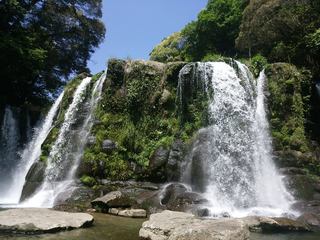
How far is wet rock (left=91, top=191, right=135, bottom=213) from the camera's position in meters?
12.6

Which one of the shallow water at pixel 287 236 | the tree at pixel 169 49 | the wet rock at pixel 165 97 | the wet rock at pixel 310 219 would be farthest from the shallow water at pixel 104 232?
the tree at pixel 169 49

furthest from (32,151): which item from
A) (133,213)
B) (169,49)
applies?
(169,49)

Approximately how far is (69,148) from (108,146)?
74.9 inches

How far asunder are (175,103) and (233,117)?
2815 millimetres

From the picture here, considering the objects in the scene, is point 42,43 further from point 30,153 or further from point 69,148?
point 69,148

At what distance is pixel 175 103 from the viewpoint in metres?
18.1

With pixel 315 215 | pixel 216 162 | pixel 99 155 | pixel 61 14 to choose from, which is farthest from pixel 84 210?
pixel 61 14

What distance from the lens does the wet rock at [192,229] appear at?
23.1 ft

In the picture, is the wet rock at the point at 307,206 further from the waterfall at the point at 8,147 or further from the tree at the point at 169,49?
the tree at the point at 169,49

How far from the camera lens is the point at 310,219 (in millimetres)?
11734

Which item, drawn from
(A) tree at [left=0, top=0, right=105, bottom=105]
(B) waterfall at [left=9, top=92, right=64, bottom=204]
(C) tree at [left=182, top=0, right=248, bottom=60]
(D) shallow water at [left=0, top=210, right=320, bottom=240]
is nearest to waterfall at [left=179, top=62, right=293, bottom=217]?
(D) shallow water at [left=0, top=210, right=320, bottom=240]

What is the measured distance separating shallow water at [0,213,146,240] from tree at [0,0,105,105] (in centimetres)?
1625

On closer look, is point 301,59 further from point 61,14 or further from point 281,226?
point 61,14

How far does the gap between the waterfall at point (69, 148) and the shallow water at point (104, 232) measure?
4088 mm
